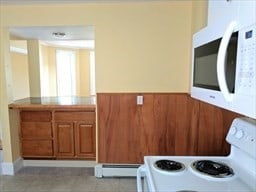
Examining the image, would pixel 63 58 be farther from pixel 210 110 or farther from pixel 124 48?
pixel 210 110

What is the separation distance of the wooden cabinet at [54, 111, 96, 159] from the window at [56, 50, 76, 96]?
397 cm

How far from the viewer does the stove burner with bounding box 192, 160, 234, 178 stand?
1251 mm

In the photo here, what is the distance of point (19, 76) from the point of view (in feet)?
16.1

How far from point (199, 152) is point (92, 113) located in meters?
1.48

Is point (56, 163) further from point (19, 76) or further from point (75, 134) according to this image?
point (19, 76)

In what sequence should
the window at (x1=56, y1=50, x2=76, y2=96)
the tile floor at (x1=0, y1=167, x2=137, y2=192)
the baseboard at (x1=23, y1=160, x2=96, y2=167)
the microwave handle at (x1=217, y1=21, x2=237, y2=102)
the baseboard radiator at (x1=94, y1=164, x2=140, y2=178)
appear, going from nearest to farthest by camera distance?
the microwave handle at (x1=217, y1=21, x2=237, y2=102)
the tile floor at (x1=0, y1=167, x2=137, y2=192)
the baseboard radiator at (x1=94, y1=164, x2=140, y2=178)
the baseboard at (x1=23, y1=160, x2=96, y2=167)
the window at (x1=56, y1=50, x2=76, y2=96)

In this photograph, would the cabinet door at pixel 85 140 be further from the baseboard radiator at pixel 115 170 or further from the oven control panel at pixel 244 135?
the oven control panel at pixel 244 135

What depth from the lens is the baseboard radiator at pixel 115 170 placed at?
290cm

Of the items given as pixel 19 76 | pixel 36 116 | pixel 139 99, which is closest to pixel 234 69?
pixel 139 99

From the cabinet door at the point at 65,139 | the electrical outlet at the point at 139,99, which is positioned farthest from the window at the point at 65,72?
the electrical outlet at the point at 139,99

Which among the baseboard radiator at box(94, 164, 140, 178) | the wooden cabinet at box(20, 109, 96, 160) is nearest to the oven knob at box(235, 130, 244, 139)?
the baseboard radiator at box(94, 164, 140, 178)

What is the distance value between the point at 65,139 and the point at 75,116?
14.3 inches

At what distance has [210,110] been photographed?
8.86ft

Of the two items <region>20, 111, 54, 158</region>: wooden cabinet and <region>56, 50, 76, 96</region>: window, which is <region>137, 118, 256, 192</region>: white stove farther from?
<region>56, 50, 76, 96</region>: window
